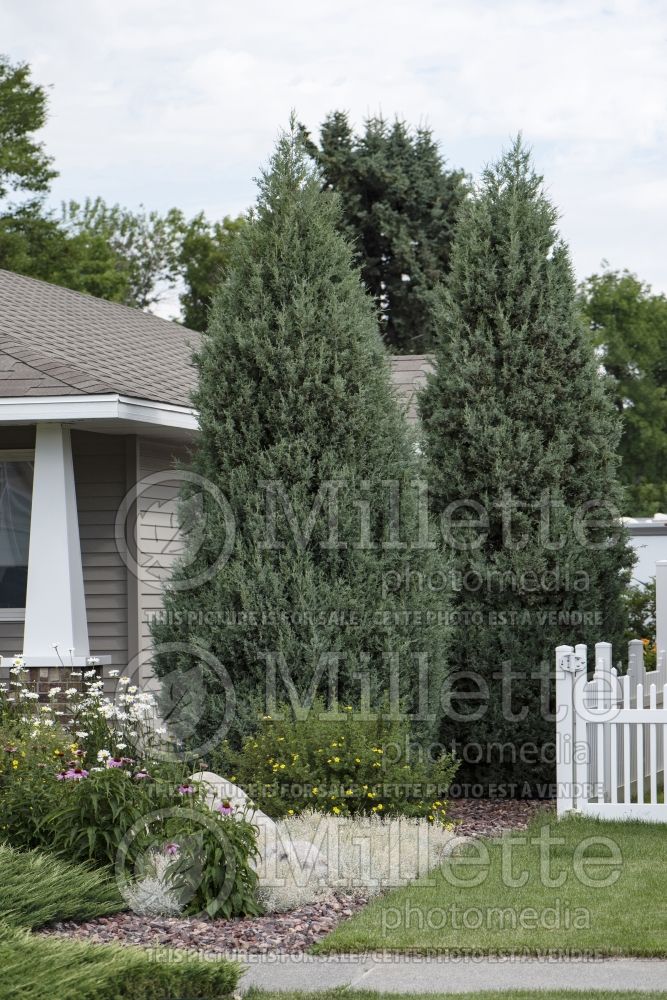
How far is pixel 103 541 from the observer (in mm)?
10977

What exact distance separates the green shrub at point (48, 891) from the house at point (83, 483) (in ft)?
11.5

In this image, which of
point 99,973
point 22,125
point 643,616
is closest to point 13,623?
point 99,973

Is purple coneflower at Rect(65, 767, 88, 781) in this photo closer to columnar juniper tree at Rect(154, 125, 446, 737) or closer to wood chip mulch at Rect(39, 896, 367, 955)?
wood chip mulch at Rect(39, 896, 367, 955)

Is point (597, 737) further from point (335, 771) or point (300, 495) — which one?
point (300, 495)

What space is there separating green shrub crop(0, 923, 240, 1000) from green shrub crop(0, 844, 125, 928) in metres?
0.63

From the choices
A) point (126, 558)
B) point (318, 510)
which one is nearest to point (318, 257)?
point (318, 510)

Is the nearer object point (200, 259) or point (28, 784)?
point (28, 784)

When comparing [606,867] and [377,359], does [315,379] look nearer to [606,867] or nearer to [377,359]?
[377,359]

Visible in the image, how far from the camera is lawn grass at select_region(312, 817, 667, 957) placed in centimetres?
551

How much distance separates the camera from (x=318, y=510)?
851 centimetres

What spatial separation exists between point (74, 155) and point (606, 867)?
3364 centimetres

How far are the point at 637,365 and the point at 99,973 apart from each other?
41750 mm

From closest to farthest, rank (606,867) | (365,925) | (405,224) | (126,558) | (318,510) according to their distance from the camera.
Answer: (365,925) < (606,867) < (318,510) < (126,558) < (405,224)

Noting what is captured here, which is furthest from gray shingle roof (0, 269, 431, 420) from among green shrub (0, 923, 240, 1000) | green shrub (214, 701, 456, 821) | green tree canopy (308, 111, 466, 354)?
green tree canopy (308, 111, 466, 354)
